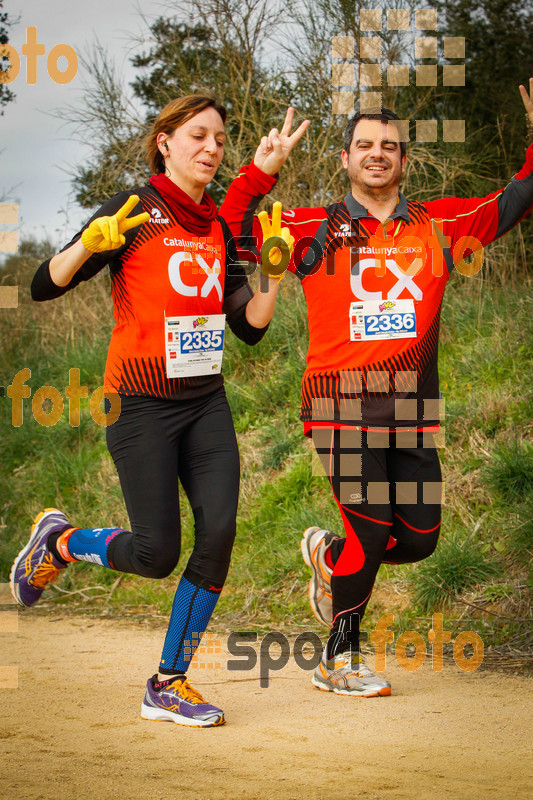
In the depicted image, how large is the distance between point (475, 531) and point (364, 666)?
66.5 inches

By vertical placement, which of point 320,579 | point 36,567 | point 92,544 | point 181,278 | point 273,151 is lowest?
point 320,579

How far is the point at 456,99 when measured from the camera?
33.2 ft

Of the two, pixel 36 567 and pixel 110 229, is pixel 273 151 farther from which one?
pixel 36 567

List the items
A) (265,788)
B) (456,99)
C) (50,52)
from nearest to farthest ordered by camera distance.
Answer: (265,788) < (50,52) < (456,99)

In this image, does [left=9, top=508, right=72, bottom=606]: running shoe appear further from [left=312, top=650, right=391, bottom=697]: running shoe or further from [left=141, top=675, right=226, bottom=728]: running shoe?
[left=312, top=650, right=391, bottom=697]: running shoe

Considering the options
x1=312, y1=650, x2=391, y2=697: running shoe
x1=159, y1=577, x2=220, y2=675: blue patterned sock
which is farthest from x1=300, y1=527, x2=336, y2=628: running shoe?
x1=159, y1=577, x2=220, y2=675: blue patterned sock

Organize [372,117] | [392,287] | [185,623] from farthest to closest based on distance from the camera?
[372,117]
[392,287]
[185,623]

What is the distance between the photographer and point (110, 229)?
10.9 ft

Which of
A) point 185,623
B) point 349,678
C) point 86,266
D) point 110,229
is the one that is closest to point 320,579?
point 349,678

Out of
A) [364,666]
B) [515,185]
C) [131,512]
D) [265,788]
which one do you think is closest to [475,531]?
[364,666]

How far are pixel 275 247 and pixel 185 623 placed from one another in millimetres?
1601

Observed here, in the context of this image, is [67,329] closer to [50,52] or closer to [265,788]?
[50,52]

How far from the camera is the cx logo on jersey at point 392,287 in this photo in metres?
4.13

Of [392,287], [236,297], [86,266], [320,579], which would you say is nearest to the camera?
[86,266]
